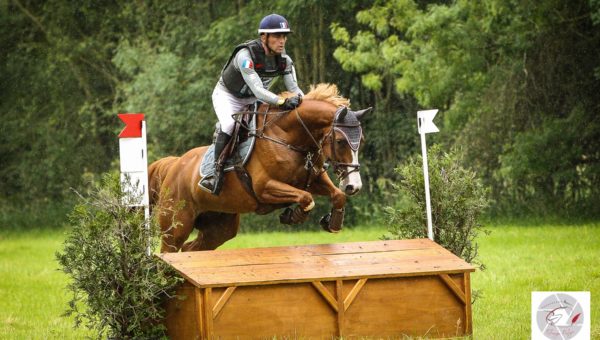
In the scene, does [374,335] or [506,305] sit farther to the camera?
[506,305]

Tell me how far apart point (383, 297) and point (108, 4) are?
22169 mm

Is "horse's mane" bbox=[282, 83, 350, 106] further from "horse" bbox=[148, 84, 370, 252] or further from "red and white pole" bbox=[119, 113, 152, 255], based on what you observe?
"red and white pole" bbox=[119, 113, 152, 255]

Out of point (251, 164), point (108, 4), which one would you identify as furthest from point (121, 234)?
point (108, 4)

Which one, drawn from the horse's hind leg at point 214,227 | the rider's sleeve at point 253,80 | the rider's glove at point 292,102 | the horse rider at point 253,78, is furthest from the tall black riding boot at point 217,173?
the horse's hind leg at point 214,227

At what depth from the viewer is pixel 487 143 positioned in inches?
784

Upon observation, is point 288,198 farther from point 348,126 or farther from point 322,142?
point 348,126

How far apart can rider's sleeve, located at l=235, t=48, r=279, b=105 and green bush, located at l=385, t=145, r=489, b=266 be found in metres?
1.34

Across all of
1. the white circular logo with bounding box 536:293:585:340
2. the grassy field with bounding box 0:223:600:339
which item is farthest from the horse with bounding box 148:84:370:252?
the white circular logo with bounding box 536:293:585:340

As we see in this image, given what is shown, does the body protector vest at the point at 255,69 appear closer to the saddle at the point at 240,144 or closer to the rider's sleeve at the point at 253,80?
the rider's sleeve at the point at 253,80

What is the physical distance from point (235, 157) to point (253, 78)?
78cm

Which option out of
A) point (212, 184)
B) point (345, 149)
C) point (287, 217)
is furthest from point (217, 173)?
point (345, 149)

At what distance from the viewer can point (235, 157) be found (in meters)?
8.81

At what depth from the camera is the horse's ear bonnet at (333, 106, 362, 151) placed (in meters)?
7.86

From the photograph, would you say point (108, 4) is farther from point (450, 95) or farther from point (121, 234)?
point (121, 234)
